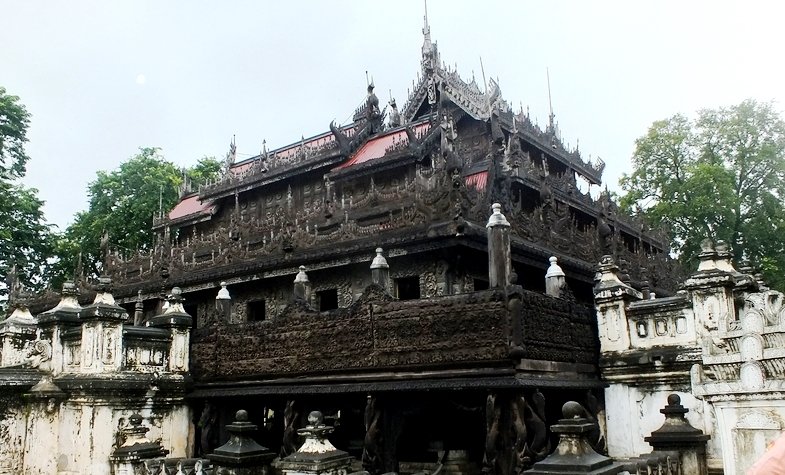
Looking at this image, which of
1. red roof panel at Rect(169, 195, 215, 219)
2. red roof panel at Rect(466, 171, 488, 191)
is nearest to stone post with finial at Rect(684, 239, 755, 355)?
red roof panel at Rect(466, 171, 488, 191)

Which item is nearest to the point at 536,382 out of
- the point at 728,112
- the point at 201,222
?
the point at 201,222

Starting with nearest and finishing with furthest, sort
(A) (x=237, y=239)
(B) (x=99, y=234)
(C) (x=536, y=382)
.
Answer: (C) (x=536, y=382) < (A) (x=237, y=239) < (B) (x=99, y=234)

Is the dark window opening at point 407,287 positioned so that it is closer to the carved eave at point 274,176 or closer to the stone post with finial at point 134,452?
the stone post with finial at point 134,452

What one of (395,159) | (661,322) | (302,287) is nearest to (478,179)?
(395,159)

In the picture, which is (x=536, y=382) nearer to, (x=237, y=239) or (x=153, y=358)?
(x=153, y=358)

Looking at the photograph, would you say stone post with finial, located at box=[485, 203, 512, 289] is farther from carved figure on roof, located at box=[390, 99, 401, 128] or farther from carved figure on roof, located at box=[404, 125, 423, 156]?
carved figure on roof, located at box=[390, 99, 401, 128]

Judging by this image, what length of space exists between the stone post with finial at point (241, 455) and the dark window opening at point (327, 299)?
6.31 m

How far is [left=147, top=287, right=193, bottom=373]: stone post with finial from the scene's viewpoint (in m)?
15.2

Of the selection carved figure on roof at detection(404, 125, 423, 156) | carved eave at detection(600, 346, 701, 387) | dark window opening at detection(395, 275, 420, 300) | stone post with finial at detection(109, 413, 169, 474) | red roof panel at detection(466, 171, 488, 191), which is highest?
carved figure on roof at detection(404, 125, 423, 156)

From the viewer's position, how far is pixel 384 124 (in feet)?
80.5

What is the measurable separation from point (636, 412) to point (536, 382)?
232cm

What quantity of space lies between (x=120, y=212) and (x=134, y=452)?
25936 mm

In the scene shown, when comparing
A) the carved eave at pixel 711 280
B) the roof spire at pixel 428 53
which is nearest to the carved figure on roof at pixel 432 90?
A: the roof spire at pixel 428 53

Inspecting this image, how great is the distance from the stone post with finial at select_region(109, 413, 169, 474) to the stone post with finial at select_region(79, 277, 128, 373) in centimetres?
150
